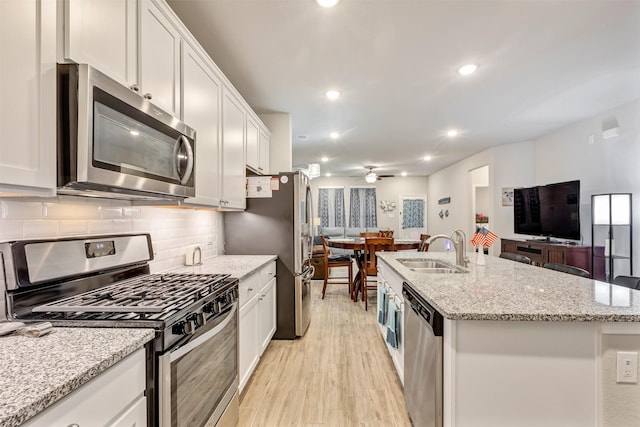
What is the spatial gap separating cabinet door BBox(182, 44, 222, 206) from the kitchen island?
1627mm

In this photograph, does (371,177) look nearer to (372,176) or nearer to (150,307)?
(372,176)

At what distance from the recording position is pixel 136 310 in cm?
114

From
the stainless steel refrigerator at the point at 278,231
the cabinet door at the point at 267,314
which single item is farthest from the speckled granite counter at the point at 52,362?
the stainless steel refrigerator at the point at 278,231

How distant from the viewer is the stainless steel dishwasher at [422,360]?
4.49 ft

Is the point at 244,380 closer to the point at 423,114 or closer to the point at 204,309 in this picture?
the point at 204,309

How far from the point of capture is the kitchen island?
123 centimetres

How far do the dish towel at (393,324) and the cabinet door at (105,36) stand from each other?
214 cm

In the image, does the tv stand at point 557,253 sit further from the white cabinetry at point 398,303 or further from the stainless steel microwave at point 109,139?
the stainless steel microwave at point 109,139

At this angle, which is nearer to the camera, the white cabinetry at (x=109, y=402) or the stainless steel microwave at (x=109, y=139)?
the white cabinetry at (x=109, y=402)

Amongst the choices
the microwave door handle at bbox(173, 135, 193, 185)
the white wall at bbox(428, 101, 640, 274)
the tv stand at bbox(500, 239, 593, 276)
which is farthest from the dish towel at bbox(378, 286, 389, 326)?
the white wall at bbox(428, 101, 640, 274)

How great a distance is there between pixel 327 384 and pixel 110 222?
1.89 meters

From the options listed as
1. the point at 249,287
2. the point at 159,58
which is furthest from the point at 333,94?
the point at 249,287

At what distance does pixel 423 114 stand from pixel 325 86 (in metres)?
1.48

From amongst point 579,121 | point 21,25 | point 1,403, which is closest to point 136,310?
point 1,403
